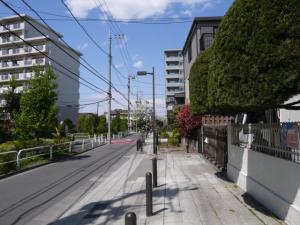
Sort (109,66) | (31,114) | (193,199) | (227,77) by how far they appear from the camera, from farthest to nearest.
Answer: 1. (109,66)
2. (31,114)
3. (193,199)
4. (227,77)

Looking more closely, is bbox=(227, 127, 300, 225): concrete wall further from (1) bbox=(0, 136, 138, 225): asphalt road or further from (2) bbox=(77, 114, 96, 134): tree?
(2) bbox=(77, 114, 96, 134): tree

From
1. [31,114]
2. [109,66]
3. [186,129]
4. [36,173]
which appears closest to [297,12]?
[36,173]

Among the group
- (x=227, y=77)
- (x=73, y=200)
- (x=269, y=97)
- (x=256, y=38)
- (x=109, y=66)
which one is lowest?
(x=73, y=200)

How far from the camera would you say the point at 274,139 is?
855 centimetres

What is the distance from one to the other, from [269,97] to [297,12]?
1.48 metres

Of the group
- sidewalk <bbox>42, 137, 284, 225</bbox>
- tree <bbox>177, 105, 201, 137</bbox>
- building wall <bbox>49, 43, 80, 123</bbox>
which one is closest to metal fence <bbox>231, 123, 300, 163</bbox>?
sidewalk <bbox>42, 137, 284, 225</bbox>

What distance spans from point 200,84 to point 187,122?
14729mm

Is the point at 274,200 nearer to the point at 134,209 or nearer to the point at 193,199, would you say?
the point at 193,199

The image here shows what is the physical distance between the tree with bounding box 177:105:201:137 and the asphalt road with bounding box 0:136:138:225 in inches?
401

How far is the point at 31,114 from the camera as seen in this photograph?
22.7 metres

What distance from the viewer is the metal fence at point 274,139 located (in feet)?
23.7

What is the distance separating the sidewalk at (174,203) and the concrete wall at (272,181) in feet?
0.90

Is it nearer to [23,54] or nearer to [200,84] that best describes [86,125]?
[23,54]

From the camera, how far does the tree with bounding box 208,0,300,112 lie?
20.8 ft
